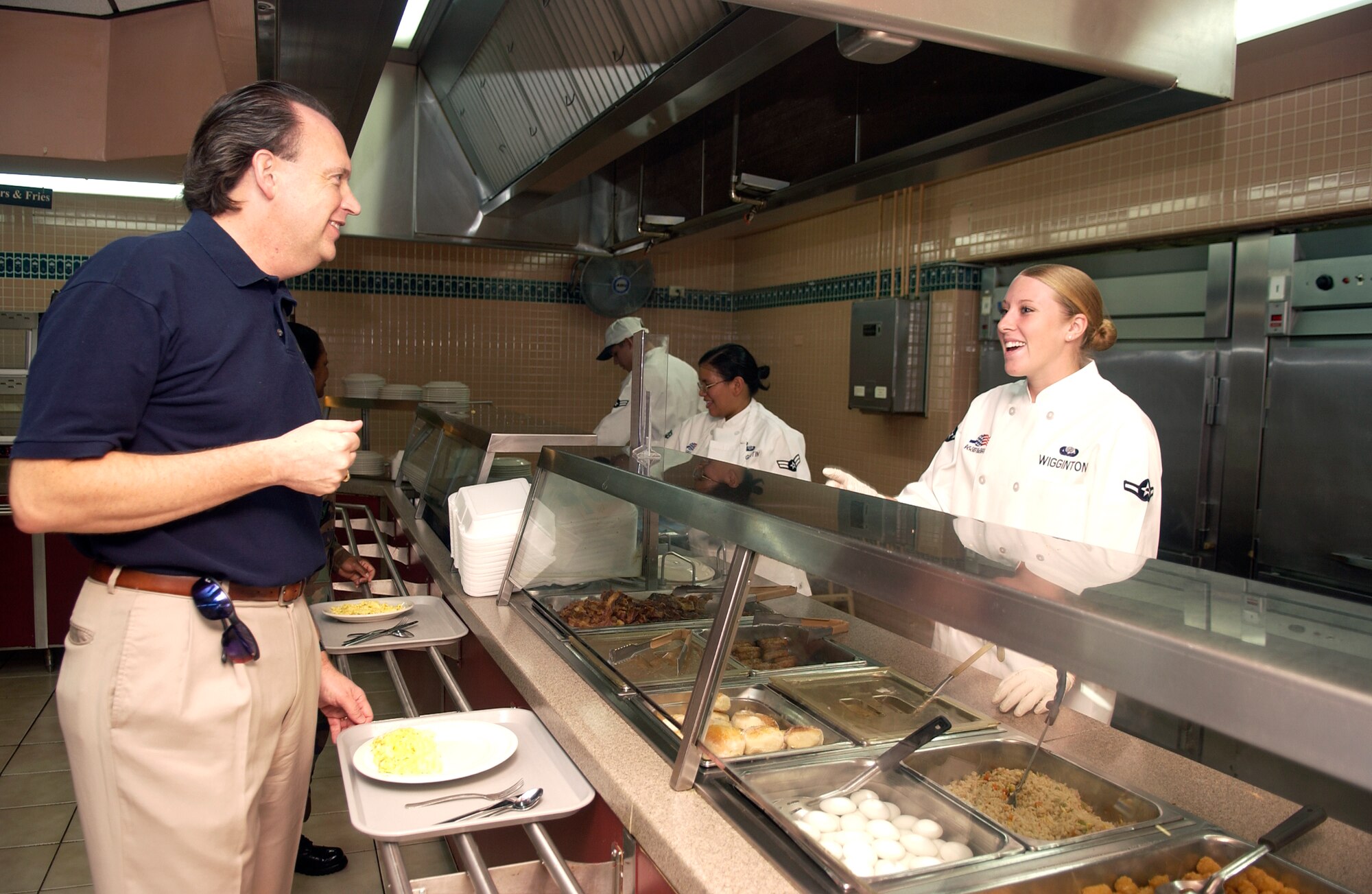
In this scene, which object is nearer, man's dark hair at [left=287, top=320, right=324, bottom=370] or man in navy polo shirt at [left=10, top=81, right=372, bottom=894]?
man in navy polo shirt at [left=10, top=81, right=372, bottom=894]

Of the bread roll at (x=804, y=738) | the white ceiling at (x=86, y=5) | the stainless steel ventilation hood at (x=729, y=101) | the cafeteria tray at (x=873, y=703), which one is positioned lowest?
the bread roll at (x=804, y=738)

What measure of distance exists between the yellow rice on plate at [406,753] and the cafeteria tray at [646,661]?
16.4 inches

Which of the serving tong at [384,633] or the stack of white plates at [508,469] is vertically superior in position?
the stack of white plates at [508,469]

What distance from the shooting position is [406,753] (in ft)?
5.25

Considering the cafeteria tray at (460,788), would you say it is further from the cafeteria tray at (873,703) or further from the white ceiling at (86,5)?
the white ceiling at (86,5)

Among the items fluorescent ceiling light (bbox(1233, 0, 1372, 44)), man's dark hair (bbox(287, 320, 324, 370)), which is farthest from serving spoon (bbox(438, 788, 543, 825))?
fluorescent ceiling light (bbox(1233, 0, 1372, 44))

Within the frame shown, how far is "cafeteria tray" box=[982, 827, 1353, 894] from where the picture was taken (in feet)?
3.84

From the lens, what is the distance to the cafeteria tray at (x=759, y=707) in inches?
62.5

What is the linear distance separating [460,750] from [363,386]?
478 centimetres

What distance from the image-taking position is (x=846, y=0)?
1.57 m

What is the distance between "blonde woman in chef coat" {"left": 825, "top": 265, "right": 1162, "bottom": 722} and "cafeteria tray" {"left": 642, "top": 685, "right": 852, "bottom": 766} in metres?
0.75

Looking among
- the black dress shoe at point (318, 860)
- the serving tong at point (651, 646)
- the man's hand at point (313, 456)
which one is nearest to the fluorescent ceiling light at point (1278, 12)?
the serving tong at point (651, 646)

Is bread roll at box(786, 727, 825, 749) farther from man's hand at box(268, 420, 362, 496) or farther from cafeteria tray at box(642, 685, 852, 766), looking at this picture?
man's hand at box(268, 420, 362, 496)

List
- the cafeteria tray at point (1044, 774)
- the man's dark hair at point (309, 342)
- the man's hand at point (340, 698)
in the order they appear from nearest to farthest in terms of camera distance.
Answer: the cafeteria tray at point (1044, 774), the man's hand at point (340, 698), the man's dark hair at point (309, 342)
